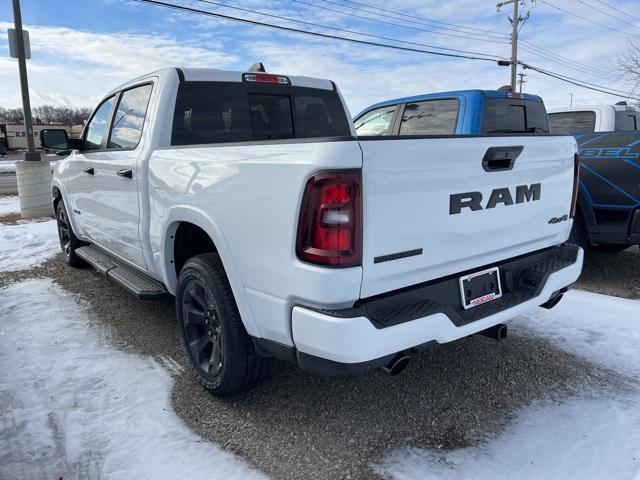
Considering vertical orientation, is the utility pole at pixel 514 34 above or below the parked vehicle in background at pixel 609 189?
above

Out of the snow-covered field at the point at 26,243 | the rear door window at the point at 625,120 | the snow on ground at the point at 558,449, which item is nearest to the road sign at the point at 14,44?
the snow-covered field at the point at 26,243

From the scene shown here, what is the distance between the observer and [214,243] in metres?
2.70

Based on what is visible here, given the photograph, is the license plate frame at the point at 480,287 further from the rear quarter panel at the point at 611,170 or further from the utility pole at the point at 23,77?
the utility pole at the point at 23,77

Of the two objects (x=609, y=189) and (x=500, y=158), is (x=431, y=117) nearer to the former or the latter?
(x=609, y=189)

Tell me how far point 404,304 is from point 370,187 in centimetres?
59

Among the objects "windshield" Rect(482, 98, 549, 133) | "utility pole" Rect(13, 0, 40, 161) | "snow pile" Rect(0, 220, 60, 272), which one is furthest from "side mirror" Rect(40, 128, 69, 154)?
"utility pole" Rect(13, 0, 40, 161)

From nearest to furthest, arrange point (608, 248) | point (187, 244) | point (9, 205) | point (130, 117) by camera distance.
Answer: point (187, 244) → point (130, 117) → point (608, 248) → point (9, 205)

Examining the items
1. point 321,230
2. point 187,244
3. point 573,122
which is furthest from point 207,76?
point 573,122

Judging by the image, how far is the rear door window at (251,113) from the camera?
12.0 feet

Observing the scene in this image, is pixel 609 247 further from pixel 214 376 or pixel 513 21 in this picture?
pixel 513 21

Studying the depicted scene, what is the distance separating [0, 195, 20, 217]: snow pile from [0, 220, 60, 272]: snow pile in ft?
6.87

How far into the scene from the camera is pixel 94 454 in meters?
2.54

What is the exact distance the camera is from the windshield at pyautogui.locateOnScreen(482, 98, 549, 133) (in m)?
5.54

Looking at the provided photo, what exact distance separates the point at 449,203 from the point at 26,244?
705 centimetres
